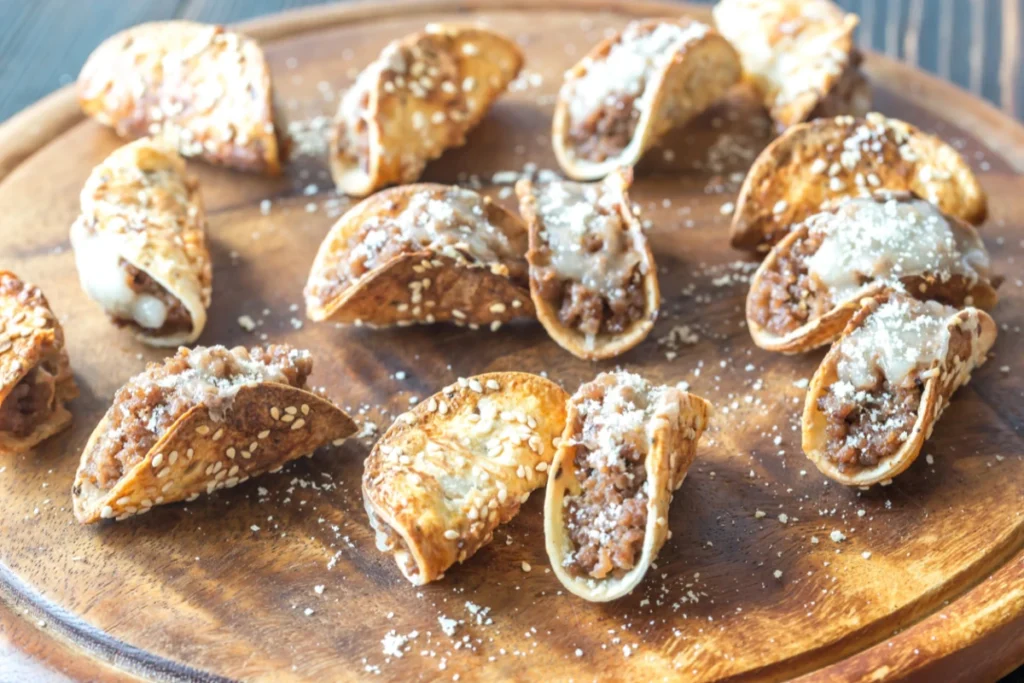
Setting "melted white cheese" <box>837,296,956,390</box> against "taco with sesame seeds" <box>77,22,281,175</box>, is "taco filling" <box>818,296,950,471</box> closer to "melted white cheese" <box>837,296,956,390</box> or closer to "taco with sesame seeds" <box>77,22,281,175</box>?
"melted white cheese" <box>837,296,956,390</box>

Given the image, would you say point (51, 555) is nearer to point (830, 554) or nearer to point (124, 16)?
point (830, 554)

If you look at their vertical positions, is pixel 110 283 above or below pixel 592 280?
above

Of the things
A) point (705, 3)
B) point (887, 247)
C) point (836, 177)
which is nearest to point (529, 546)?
point (887, 247)

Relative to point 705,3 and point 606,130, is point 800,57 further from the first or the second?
point 705,3

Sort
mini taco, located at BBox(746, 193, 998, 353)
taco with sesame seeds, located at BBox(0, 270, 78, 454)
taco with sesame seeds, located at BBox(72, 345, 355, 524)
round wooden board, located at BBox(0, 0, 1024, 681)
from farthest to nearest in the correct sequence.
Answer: mini taco, located at BBox(746, 193, 998, 353)
taco with sesame seeds, located at BBox(0, 270, 78, 454)
taco with sesame seeds, located at BBox(72, 345, 355, 524)
round wooden board, located at BBox(0, 0, 1024, 681)

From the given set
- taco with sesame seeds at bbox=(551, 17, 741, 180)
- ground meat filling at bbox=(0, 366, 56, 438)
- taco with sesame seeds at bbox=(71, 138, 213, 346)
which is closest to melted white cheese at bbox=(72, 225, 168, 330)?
taco with sesame seeds at bbox=(71, 138, 213, 346)
